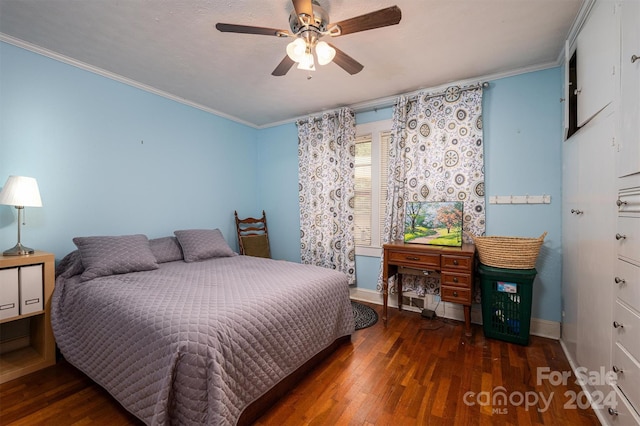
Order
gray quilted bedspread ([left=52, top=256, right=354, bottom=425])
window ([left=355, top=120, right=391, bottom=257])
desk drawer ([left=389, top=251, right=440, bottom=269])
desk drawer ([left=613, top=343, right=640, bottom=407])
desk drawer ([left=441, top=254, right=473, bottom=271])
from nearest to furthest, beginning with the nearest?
desk drawer ([left=613, top=343, right=640, bottom=407]) < gray quilted bedspread ([left=52, top=256, right=354, bottom=425]) < desk drawer ([left=441, top=254, right=473, bottom=271]) < desk drawer ([left=389, top=251, right=440, bottom=269]) < window ([left=355, top=120, right=391, bottom=257])

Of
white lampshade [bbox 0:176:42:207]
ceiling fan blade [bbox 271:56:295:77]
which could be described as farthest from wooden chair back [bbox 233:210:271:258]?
ceiling fan blade [bbox 271:56:295:77]

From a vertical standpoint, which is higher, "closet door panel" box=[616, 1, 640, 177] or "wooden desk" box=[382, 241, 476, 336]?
"closet door panel" box=[616, 1, 640, 177]

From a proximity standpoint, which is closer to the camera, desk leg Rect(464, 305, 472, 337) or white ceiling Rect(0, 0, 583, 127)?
white ceiling Rect(0, 0, 583, 127)

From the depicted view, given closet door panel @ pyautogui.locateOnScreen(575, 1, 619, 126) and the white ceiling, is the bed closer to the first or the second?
the white ceiling

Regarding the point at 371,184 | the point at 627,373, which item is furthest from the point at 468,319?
the point at 371,184

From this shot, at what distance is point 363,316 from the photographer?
2.96m

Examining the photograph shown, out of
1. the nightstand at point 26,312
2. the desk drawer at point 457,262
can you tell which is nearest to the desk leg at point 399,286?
the desk drawer at point 457,262

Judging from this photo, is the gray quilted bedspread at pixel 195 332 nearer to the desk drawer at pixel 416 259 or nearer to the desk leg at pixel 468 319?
the desk drawer at pixel 416 259

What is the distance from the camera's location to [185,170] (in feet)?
10.9

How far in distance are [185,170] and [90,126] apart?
3.19 feet

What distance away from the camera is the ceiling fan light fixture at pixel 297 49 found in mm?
1668

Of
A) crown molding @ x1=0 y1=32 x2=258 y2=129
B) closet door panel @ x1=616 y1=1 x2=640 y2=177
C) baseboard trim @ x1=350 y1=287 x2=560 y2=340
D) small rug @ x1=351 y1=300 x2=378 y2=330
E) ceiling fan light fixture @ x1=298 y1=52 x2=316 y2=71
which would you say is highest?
crown molding @ x1=0 y1=32 x2=258 y2=129

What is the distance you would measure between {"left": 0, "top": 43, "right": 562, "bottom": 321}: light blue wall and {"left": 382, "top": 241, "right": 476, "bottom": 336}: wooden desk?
0.60 metres

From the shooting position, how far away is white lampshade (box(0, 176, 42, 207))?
1901 mm
